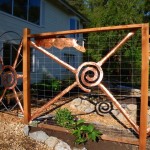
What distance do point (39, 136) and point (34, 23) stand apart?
10606 millimetres

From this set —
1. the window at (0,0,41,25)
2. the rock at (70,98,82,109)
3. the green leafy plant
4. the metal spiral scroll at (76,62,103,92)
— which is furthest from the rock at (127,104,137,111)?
the window at (0,0,41,25)

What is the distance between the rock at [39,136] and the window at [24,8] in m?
8.32

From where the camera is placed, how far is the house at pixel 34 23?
13.0 meters

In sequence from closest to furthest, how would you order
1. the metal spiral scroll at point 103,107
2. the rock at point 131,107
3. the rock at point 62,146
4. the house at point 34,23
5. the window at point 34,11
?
the rock at point 62,146
the metal spiral scroll at point 103,107
the rock at point 131,107
the house at point 34,23
the window at point 34,11

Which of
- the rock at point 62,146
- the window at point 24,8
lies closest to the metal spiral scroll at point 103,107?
the rock at point 62,146

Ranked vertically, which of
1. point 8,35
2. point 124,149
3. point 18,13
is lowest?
point 124,149

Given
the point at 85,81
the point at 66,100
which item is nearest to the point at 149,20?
the point at 66,100

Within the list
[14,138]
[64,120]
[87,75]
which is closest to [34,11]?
[64,120]

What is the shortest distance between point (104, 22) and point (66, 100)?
10878mm

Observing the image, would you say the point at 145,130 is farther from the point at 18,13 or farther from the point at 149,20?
the point at 149,20

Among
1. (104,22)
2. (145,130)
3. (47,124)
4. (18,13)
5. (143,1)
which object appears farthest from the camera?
(143,1)

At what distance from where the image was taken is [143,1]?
2100cm

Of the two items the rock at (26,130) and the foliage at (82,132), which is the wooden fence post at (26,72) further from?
the foliage at (82,132)

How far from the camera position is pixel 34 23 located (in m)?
15.4
